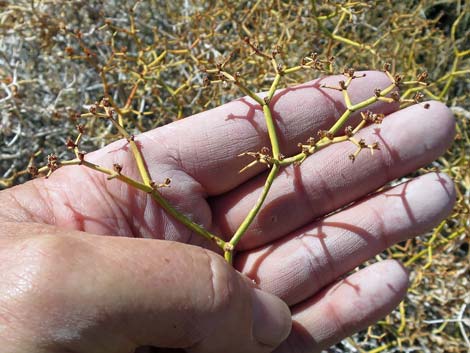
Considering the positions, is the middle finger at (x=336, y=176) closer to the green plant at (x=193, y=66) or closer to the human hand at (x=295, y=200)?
the human hand at (x=295, y=200)

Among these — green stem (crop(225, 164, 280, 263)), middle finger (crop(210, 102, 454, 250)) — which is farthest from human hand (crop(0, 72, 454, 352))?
green stem (crop(225, 164, 280, 263))

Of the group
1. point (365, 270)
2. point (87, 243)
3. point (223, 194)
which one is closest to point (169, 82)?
point (223, 194)

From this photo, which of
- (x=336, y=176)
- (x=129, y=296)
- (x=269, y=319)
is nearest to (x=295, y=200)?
(x=336, y=176)

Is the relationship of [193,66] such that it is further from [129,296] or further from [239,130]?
[129,296]

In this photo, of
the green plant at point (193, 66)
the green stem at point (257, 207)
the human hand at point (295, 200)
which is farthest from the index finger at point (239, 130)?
the green plant at point (193, 66)

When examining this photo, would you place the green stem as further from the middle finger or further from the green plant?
the green plant

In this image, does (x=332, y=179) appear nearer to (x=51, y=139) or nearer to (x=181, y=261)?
(x=181, y=261)
